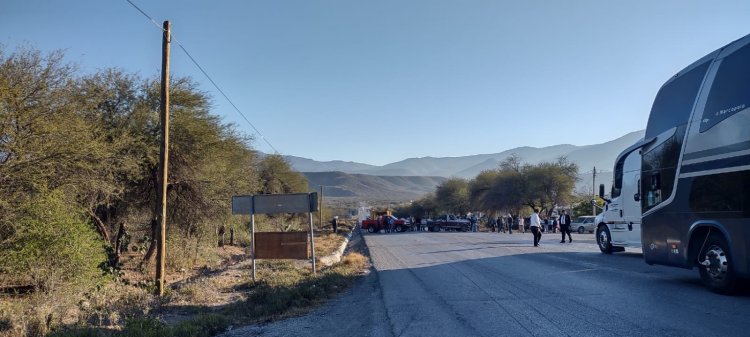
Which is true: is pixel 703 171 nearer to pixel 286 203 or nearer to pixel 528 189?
pixel 286 203

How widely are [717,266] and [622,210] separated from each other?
9.51 meters

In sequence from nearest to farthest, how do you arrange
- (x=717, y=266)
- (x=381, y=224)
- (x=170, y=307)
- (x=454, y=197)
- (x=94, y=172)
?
(x=717, y=266), (x=170, y=307), (x=94, y=172), (x=381, y=224), (x=454, y=197)

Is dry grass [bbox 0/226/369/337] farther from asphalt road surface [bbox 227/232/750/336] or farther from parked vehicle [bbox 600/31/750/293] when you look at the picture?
parked vehicle [bbox 600/31/750/293]

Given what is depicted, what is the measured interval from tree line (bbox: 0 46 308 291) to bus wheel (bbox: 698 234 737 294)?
13.2 m

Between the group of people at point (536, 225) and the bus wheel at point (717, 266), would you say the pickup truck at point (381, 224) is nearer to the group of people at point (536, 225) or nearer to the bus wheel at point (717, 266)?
the group of people at point (536, 225)

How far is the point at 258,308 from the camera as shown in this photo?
1084cm

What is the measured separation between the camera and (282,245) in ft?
56.3

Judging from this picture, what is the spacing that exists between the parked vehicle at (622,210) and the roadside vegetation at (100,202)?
29.5ft

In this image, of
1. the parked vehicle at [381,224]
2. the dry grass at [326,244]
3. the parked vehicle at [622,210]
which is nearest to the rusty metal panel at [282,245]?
the dry grass at [326,244]

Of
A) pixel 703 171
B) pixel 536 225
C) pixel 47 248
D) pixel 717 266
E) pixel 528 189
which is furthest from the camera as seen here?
pixel 528 189

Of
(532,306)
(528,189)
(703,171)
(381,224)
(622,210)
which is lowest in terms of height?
(381,224)

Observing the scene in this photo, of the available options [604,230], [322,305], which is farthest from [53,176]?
[604,230]

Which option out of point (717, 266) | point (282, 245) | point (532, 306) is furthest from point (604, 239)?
point (532, 306)

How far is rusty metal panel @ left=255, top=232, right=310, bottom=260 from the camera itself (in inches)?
671
